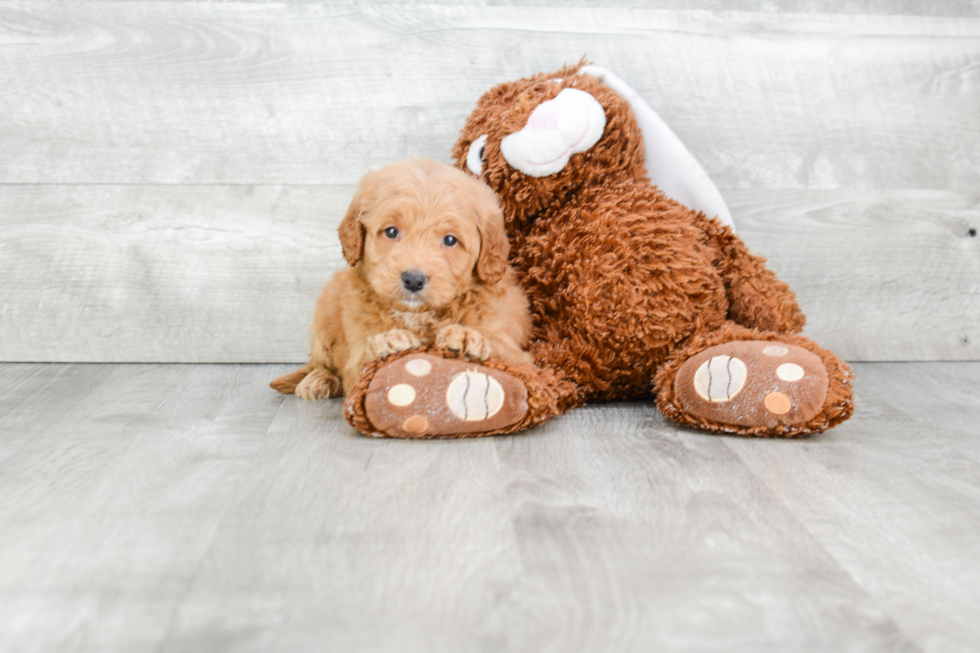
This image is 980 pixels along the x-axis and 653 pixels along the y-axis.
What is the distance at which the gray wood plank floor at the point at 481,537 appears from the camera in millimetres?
880

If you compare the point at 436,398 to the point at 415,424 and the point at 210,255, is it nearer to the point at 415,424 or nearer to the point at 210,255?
the point at 415,424

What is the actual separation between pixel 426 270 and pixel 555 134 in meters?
0.47

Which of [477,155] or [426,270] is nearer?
[426,270]

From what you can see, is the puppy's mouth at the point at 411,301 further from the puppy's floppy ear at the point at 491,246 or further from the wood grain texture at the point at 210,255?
the wood grain texture at the point at 210,255

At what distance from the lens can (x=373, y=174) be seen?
1.56 metres

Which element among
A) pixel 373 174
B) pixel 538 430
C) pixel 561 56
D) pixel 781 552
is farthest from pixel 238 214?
pixel 781 552

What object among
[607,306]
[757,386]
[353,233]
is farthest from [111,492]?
[757,386]

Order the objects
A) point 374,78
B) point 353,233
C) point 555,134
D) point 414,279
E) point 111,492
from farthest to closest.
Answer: point 374,78, point 555,134, point 353,233, point 414,279, point 111,492

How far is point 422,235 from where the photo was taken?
147 cm

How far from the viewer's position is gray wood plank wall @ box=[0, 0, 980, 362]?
2137 millimetres

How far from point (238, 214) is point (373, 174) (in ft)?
2.59

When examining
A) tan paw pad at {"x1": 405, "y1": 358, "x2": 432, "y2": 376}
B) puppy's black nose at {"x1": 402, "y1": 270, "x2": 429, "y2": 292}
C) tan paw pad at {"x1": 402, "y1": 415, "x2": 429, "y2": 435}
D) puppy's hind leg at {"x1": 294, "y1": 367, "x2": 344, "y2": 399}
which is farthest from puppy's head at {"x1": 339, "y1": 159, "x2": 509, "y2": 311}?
puppy's hind leg at {"x1": 294, "y1": 367, "x2": 344, "y2": 399}

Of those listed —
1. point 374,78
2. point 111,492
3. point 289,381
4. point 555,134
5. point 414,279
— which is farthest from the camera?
point 374,78

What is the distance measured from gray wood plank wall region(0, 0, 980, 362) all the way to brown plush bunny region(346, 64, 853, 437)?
16.7 inches
